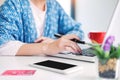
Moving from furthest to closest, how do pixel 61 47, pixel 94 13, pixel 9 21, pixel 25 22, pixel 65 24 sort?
pixel 94 13 < pixel 65 24 < pixel 25 22 < pixel 9 21 < pixel 61 47

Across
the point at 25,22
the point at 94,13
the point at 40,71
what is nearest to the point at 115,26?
the point at 40,71

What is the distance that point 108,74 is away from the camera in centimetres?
66

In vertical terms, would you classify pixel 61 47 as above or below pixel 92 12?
A: below

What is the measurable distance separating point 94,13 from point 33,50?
156cm

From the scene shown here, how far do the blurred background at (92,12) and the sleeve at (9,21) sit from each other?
1106mm

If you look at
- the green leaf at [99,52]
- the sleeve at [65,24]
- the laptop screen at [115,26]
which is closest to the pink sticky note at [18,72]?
the green leaf at [99,52]

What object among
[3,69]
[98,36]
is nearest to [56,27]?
[98,36]

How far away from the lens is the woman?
1080 mm

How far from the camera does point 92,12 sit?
2.54m

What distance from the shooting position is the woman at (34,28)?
108 centimetres

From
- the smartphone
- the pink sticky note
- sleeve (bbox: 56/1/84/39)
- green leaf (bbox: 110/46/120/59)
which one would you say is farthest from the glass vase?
sleeve (bbox: 56/1/84/39)

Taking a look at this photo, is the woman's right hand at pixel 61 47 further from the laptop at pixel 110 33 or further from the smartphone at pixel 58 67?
the smartphone at pixel 58 67

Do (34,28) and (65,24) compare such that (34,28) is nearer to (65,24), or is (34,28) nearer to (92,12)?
(65,24)

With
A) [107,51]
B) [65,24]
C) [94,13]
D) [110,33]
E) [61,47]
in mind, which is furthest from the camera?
[94,13]
